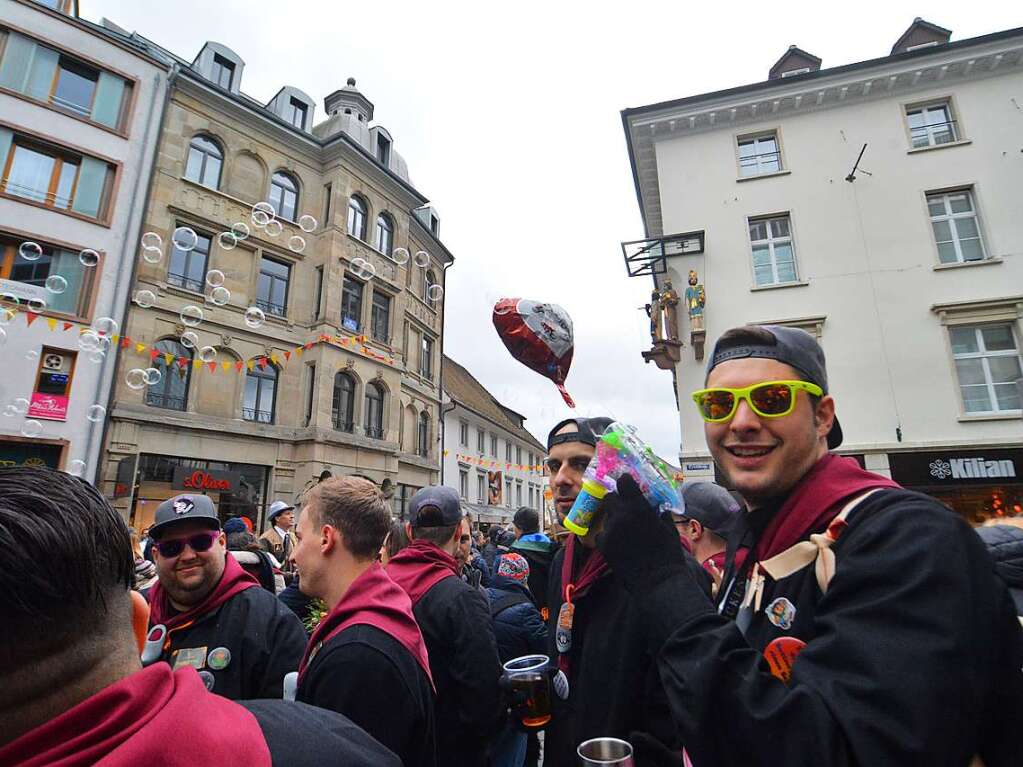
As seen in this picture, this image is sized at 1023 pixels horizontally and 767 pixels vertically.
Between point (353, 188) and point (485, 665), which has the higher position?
point (353, 188)

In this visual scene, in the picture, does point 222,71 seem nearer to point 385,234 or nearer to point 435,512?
point 385,234

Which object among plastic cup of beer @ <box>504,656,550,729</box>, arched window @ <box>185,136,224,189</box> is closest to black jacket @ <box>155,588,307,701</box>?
plastic cup of beer @ <box>504,656,550,729</box>

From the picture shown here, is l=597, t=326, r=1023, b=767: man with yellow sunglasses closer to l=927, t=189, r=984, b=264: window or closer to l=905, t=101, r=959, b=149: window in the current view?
l=927, t=189, r=984, b=264: window

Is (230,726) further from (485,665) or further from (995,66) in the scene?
(995,66)

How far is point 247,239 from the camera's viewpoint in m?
17.9

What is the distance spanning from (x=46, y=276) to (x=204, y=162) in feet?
19.8

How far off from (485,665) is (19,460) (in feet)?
54.2

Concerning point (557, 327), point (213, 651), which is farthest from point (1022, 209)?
point (213, 651)

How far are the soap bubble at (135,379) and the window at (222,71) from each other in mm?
11606

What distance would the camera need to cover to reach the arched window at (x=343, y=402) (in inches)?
740

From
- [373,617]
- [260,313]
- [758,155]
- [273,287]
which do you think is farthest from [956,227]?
[273,287]

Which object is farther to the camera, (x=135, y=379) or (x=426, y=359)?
(x=426, y=359)

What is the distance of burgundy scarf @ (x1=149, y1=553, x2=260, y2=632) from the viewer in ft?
8.80

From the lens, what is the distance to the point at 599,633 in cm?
213
